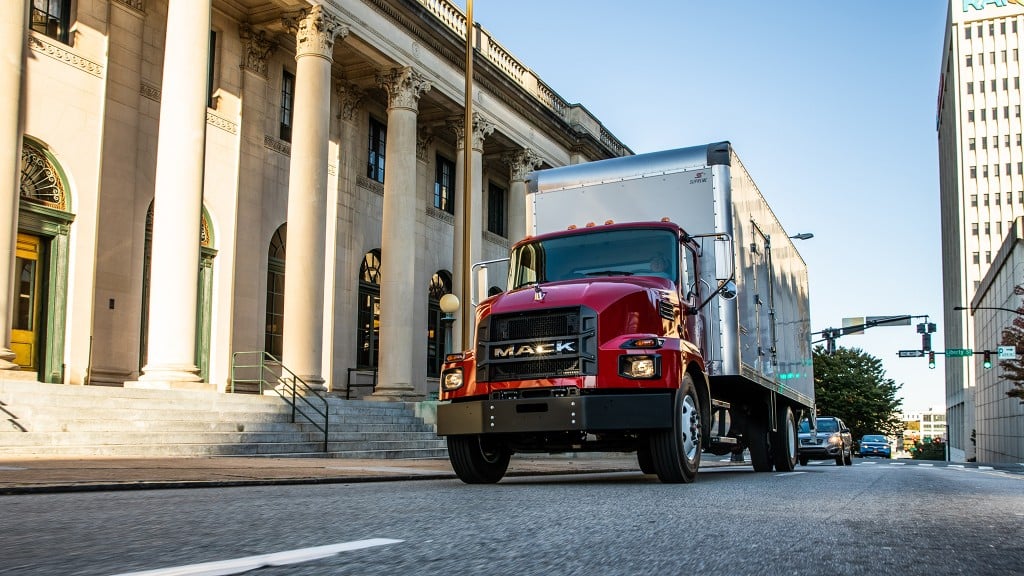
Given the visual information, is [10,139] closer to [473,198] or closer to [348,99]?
[348,99]

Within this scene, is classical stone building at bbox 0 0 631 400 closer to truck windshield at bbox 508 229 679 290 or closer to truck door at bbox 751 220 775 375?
truck door at bbox 751 220 775 375

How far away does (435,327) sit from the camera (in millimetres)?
34719

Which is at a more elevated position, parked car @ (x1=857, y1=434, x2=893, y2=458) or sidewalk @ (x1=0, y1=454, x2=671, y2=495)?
sidewalk @ (x1=0, y1=454, x2=671, y2=495)

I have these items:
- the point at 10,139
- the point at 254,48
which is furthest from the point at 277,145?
the point at 10,139

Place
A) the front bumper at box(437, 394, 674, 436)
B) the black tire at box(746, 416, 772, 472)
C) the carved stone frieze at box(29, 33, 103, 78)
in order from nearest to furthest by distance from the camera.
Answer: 1. the front bumper at box(437, 394, 674, 436)
2. the black tire at box(746, 416, 772, 472)
3. the carved stone frieze at box(29, 33, 103, 78)

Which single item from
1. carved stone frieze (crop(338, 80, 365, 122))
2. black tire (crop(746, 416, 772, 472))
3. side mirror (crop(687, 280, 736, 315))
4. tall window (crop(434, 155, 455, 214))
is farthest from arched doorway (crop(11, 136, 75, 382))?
tall window (crop(434, 155, 455, 214))

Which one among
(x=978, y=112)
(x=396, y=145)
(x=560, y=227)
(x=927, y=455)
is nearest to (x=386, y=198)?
(x=396, y=145)

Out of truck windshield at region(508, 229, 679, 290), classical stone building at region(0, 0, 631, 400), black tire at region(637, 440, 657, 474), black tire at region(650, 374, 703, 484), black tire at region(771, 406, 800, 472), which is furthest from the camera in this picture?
classical stone building at region(0, 0, 631, 400)

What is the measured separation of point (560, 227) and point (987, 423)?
7572 centimetres

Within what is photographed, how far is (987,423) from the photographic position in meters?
76.2

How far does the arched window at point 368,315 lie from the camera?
98.4 feet

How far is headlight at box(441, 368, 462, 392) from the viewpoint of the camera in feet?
33.2

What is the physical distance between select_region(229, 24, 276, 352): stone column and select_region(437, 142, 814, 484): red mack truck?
1454cm

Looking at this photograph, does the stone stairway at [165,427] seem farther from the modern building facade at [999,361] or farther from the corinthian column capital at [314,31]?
the modern building facade at [999,361]
